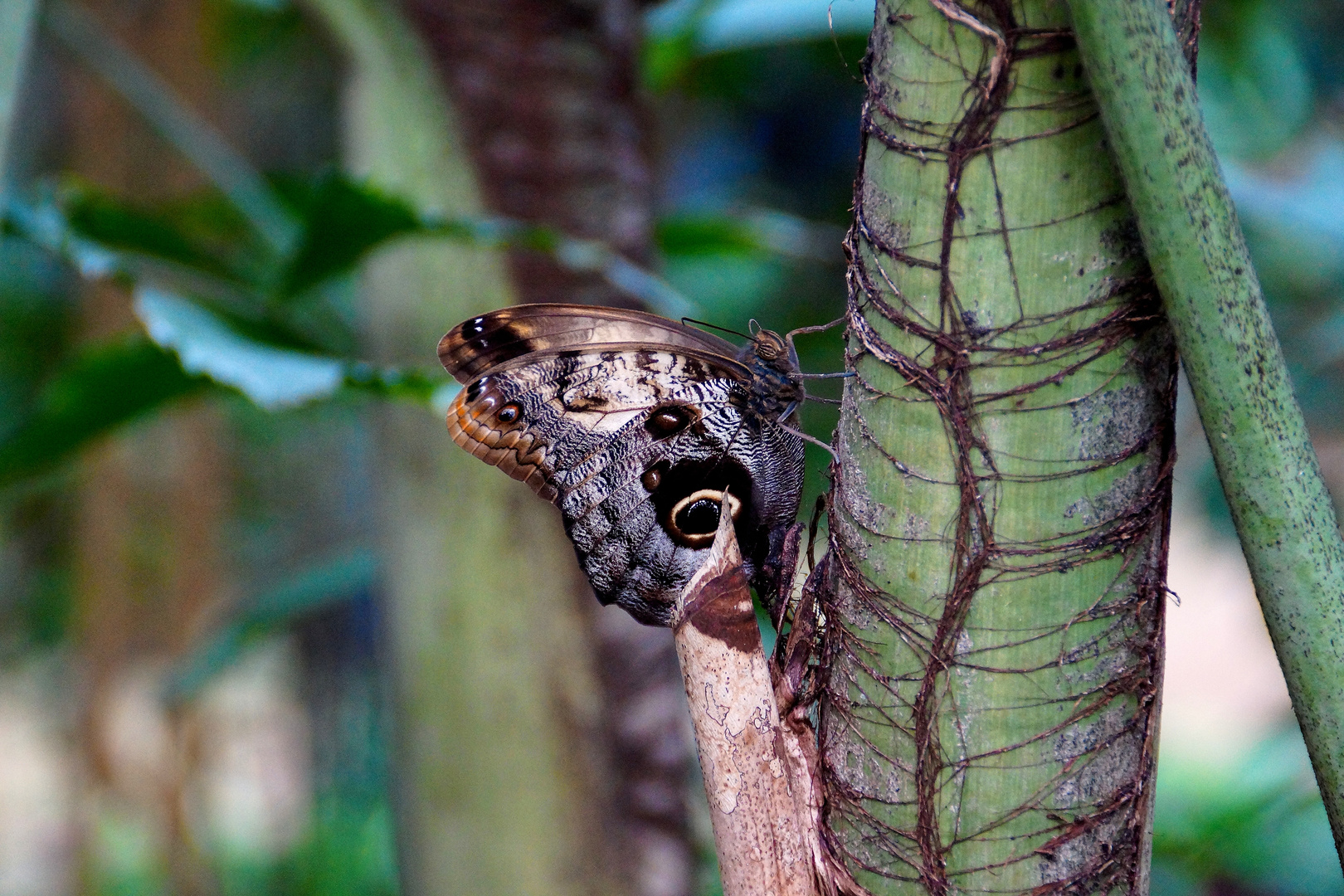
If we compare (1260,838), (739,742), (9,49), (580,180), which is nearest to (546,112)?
(580,180)

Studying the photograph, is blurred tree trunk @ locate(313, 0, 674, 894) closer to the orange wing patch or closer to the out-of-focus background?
the out-of-focus background

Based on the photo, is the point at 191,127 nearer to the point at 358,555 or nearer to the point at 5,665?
the point at 358,555

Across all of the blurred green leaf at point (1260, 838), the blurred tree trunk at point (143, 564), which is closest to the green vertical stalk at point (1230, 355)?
the blurred green leaf at point (1260, 838)

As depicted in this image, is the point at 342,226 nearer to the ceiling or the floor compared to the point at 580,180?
nearer to the floor

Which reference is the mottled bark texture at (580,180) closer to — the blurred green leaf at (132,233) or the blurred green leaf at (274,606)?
the blurred green leaf at (132,233)

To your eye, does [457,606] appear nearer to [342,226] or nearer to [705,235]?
[342,226]
